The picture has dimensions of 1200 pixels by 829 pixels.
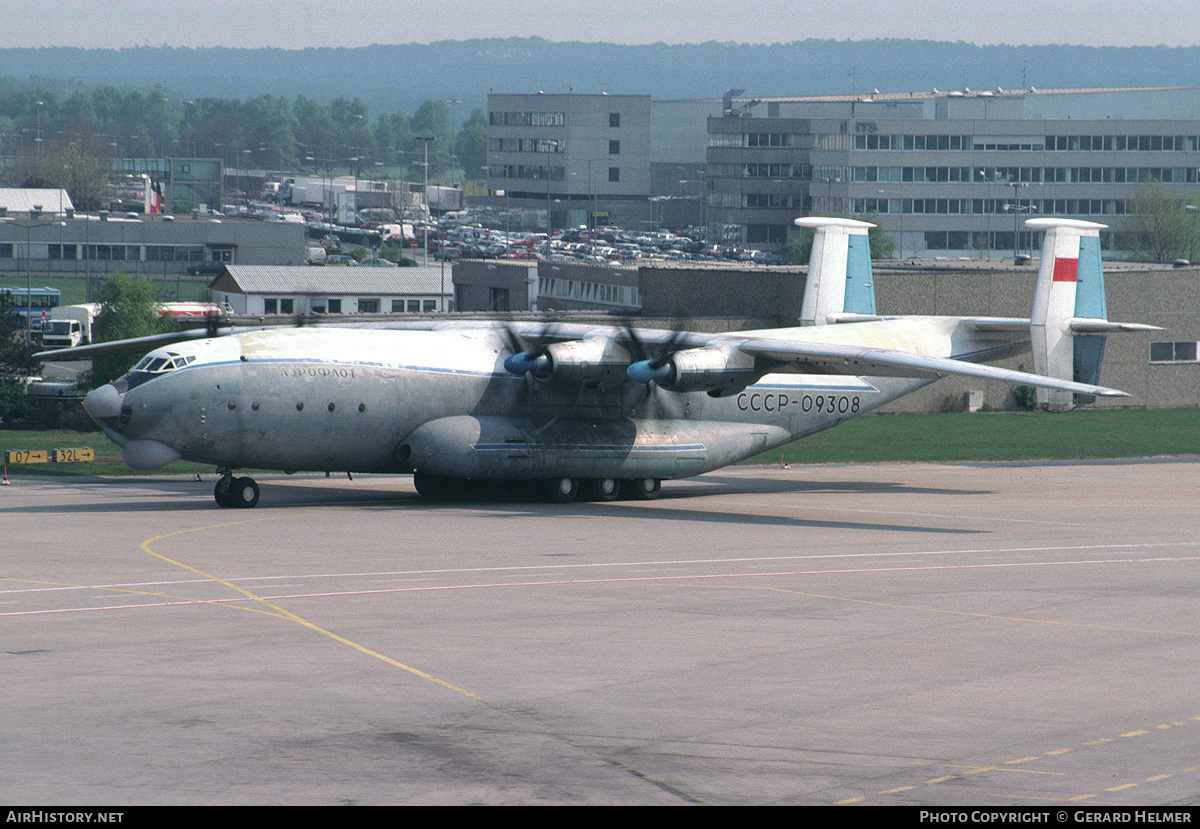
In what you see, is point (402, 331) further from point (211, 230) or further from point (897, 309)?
point (211, 230)

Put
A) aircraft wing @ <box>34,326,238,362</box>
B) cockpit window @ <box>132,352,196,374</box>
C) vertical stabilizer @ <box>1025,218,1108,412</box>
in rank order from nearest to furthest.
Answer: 1. cockpit window @ <box>132,352,196,374</box>
2. aircraft wing @ <box>34,326,238,362</box>
3. vertical stabilizer @ <box>1025,218,1108,412</box>

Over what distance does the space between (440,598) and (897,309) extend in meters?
50.2

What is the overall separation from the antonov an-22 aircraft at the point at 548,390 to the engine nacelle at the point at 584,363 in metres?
0.06

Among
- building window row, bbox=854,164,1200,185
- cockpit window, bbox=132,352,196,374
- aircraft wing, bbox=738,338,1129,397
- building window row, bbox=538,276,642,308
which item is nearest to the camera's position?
cockpit window, bbox=132,352,196,374

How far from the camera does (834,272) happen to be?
49.0 m

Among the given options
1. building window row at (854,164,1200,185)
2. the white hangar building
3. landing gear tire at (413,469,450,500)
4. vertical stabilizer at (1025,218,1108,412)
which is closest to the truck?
the white hangar building

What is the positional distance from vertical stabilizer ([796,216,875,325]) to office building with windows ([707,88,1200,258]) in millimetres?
105813

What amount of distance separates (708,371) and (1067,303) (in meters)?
13.8

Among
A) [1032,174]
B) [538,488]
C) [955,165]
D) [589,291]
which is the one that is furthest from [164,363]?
[1032,174]

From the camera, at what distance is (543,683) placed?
714 inches

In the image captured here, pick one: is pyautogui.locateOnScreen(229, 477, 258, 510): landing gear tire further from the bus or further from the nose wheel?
the bus

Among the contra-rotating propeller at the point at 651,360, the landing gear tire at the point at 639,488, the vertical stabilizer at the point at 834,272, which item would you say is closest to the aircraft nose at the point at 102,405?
the contra-rotating propeller at the point at 651,360

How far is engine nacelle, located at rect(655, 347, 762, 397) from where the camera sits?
37.9 meters

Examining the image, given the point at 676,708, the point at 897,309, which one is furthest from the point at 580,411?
the point at 897,309
